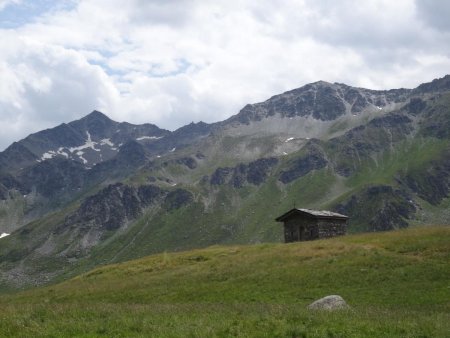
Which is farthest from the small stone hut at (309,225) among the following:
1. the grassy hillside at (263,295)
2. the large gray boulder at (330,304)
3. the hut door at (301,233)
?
the large gray boulder at (330,304)

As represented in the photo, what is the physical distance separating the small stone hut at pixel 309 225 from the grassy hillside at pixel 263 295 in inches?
559

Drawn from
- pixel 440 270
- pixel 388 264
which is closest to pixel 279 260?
pixel 388 264

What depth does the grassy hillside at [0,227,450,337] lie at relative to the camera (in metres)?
18.5

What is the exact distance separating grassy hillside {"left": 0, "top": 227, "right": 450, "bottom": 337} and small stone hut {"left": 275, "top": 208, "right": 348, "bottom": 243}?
1419 cm

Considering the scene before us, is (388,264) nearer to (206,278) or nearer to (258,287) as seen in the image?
(258,287)

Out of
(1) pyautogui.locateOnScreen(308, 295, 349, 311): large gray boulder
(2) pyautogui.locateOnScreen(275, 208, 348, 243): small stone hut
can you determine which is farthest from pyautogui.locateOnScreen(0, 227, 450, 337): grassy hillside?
(2) pyautogui.locateOnScreen(275, 208, 348, 243): small stone hut

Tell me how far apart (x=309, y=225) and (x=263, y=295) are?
38458 millimetres

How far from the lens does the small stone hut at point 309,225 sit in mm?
72250

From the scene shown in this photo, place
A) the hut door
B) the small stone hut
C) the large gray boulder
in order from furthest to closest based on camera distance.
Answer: the hut door, the small stone hut, the large gray boulder

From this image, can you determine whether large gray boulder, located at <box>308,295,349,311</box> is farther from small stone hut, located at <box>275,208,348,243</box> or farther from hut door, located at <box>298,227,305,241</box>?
hut door, located at <box>298,227,305,241</box>

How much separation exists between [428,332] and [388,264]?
23293 millimetres

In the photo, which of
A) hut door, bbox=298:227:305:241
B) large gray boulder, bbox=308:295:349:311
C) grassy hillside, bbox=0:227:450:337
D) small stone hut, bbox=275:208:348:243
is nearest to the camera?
grassy hillside, bbox=0:227:450:337

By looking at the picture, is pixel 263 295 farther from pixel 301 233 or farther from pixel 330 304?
pixel 301 233

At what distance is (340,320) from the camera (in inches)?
768
